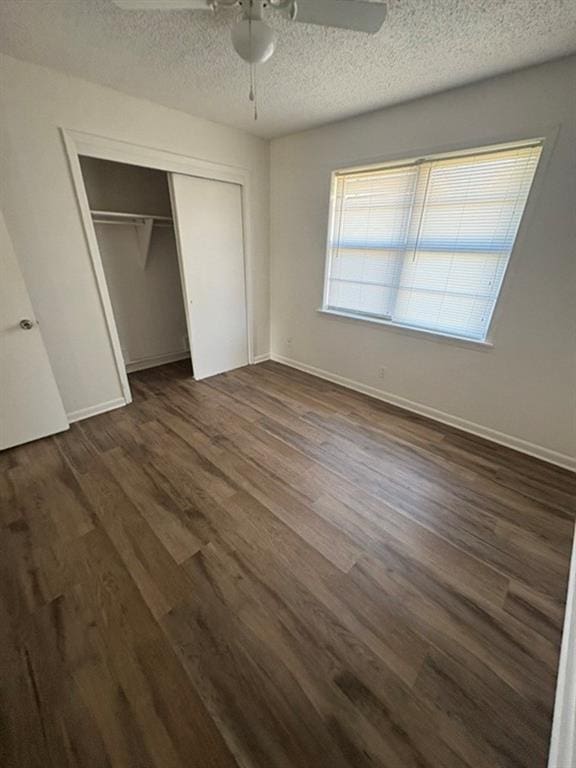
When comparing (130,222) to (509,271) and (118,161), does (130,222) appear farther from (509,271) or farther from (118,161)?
(509,271)

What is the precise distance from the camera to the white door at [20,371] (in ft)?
6.58

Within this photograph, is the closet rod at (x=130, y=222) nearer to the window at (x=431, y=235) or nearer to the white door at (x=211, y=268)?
the white door at (x=211, y=268)

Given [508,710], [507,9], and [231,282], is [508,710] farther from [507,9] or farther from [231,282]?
[231,282]

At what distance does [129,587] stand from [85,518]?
575mm

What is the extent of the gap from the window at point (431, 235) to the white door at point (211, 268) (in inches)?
43.7

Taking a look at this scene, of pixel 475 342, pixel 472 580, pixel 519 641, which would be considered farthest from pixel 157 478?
pixel 475 342

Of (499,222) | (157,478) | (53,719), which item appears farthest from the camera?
(499,222)

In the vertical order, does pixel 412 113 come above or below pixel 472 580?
above

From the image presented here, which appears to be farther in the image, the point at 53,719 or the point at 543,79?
the point at 543,79

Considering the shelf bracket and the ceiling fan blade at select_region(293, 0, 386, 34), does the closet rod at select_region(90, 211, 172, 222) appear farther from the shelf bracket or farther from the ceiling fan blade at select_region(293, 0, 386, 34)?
the ceiling fan blade at select_region(293, 0, 386, 34)

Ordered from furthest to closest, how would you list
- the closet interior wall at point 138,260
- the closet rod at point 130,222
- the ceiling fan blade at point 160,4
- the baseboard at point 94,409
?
the closet interior wall at point 138,260
the closet rod at point 130,222
the baseboard at point 94,409
the ceiling fan blade at point 160,4

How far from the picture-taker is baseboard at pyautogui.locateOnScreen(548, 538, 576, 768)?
84 cm

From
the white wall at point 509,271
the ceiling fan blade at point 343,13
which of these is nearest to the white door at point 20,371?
the ceiling fan blade at point 343,13

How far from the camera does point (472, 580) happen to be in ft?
4.66
